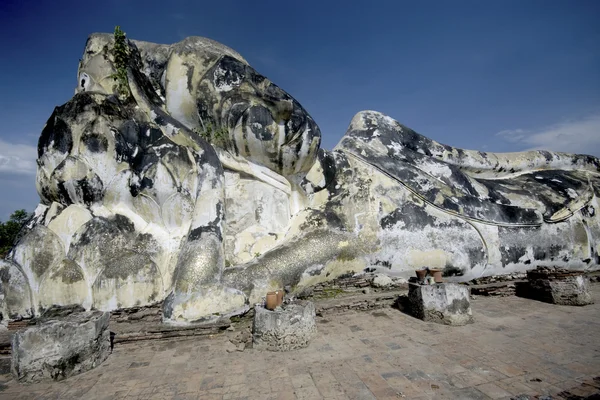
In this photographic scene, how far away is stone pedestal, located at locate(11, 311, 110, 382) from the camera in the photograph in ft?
10.1

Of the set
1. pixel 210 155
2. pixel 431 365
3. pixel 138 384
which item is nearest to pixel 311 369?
pixel 431 365

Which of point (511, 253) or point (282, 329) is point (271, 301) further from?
point (511, 253)

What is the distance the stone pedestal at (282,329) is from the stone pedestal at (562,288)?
3474 mm

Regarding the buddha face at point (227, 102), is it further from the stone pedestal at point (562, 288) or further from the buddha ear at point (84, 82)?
the stone pedestal at point (562, 288)

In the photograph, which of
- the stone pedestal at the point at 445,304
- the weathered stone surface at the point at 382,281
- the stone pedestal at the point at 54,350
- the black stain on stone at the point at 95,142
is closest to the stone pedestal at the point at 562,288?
the stone pedestal at the point at 445,304

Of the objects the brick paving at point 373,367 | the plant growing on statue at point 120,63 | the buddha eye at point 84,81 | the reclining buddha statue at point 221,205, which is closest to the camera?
the brick paving at point 373,367

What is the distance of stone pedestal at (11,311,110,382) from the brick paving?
99mm

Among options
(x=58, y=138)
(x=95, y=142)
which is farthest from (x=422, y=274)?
(x=58, y=138)

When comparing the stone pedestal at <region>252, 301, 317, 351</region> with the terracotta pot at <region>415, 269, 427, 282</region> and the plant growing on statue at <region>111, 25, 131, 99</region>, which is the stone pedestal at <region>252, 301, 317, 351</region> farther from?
the plant growing on statue at <region>111, 25, 131, 99</region>

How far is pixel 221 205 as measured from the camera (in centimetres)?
534

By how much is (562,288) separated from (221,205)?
15.7 ft

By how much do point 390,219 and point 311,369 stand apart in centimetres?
336

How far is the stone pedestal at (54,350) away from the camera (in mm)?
3080

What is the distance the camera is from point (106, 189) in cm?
529
